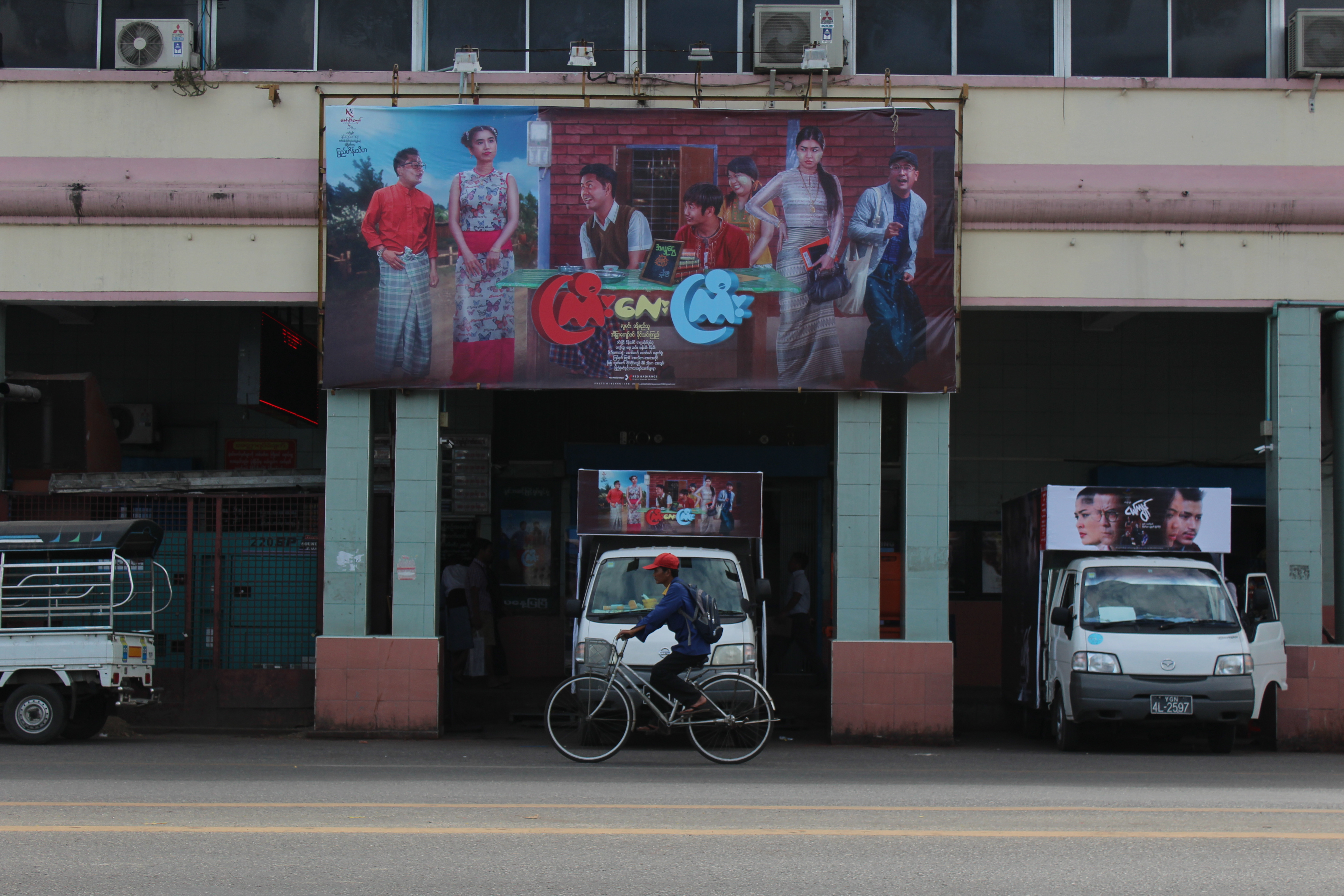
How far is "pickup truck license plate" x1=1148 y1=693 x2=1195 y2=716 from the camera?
1355 cm

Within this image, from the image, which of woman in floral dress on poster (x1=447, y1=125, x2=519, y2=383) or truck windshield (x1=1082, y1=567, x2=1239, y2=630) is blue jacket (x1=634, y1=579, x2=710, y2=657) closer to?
woman in floral dress on poster (x1=447, y1=125, x2=519, y2=383)

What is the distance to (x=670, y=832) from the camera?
788 centimetres

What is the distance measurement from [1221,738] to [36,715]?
12.2 metres

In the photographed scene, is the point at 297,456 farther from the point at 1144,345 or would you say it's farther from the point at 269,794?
the point at 1144,345

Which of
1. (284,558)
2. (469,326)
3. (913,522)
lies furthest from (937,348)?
(284,558)

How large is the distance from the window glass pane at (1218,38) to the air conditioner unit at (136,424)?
14.6 meters

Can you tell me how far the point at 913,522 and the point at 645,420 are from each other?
5.87 meters

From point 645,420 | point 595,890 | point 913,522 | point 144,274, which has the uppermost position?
point 144,274

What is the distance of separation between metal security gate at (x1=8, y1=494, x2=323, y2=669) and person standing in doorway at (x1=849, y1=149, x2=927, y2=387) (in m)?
6.86

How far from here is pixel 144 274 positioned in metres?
15.7

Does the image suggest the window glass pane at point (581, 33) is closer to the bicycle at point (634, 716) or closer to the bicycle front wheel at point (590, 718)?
the bicycle at point (634, 716)

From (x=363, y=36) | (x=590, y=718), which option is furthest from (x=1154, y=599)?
(x=363, y=36)

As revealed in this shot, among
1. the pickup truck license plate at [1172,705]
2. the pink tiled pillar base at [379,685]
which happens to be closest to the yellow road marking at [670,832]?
the pickup truck license plate at [1172,705]

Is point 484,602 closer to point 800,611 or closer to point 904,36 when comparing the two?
point 800,611
